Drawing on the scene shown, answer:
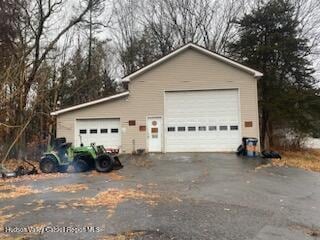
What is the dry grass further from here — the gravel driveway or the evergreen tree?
the evergreen tree

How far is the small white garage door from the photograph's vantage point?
72.2 feet

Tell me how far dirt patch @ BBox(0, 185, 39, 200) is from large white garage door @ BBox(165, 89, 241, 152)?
10.7 meters

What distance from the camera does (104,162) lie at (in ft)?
49.7

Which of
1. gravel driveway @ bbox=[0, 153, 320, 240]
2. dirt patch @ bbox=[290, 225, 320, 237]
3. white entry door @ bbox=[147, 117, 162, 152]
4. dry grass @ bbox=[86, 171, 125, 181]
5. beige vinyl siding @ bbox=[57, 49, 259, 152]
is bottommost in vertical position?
dirt patch @ bbox=[290, 225, 320, 237]

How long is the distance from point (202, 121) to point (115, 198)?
12.7 metres

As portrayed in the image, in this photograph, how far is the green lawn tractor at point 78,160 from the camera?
49.6 ft

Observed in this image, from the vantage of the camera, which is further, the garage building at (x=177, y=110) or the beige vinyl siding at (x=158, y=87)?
the beige vinyl siding at (x=158, y=87)

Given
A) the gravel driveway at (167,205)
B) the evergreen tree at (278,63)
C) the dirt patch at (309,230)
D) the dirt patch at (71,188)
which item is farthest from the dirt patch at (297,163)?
the dirt patch at (309,230)

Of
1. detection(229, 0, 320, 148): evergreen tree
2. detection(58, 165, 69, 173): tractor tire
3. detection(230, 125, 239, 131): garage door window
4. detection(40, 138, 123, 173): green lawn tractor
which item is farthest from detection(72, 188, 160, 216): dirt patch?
detection(229, 0, 320, 148): evergreen tree

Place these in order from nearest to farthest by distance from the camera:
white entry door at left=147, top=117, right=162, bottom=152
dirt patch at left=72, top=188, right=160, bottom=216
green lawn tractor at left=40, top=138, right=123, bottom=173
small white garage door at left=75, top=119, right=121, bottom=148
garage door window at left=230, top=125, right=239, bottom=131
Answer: dirt patch at left=72, top=188, right=160, bottom=216 → green lawn tractor at left=40, top=138, right=123, bottom=173 → garage door window at left=230, top=125, right=239, bottom=131 → white entry door at left=147, top=117, right=162, bottom=152 → small white garage door at left=75, top=119, right=121, bottom=148

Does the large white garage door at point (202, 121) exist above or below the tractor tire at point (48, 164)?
above

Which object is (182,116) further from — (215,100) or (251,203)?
(251,203)

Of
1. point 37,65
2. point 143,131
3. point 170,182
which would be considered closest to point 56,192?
point 170,182

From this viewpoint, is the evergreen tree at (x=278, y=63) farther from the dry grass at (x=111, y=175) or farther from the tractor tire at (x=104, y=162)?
the dry grass at (x=111, y=175)
